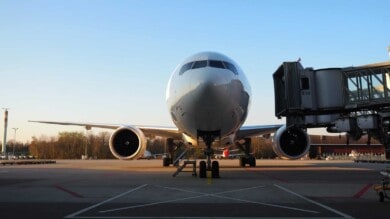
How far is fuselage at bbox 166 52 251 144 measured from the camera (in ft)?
43.6

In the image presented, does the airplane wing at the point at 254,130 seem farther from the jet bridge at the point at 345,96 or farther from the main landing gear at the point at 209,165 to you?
the jet bridge at the point at 345,96

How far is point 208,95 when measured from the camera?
514 inches

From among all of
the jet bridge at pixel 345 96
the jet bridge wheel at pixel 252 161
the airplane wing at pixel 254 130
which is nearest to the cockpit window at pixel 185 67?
the jet bridge at pixel 345 96

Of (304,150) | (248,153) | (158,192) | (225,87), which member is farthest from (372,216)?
(248,153)

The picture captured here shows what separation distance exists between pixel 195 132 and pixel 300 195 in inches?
248

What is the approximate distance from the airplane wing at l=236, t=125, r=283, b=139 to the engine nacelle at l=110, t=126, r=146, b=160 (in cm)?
531

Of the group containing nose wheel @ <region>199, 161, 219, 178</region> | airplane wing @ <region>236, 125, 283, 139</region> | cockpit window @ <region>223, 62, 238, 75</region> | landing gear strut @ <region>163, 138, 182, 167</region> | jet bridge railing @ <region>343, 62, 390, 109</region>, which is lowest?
nose wheel @ <region>199, 161, 219, 178</region>

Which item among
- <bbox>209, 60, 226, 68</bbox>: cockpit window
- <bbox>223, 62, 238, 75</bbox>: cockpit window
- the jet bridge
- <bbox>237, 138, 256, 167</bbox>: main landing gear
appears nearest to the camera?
the jet bridge

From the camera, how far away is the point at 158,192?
1030 centimetres

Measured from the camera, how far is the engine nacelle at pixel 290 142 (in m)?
20.9

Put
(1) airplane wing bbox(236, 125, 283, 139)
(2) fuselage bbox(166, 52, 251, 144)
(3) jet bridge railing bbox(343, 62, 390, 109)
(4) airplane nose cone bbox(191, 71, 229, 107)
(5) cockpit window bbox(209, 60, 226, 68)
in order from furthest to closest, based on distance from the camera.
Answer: (1) airplane wing bbox(236, 125, 283, 139) → (5) cockpit window bbox(209, 60, 226, 68) → (2) fuselage bbox(166, 52, 251, 144) → (4) airplane nose cone bbox(191, 71, 229, 107) → (3) jet bridge railing bbox(343, 62, 390, 109)

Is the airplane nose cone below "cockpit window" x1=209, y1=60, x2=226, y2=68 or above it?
below

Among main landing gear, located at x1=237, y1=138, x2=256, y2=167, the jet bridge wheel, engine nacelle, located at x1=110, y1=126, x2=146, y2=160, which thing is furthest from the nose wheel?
the jet bridge wheel

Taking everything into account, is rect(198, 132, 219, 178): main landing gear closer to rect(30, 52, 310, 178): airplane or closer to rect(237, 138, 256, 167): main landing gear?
rect(30, 52, 310, 178): airplane
